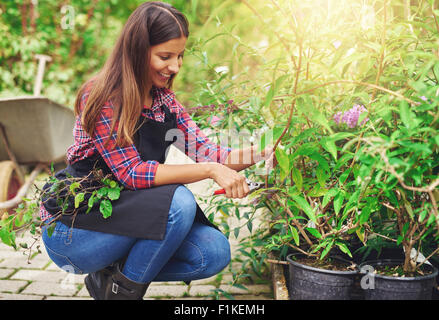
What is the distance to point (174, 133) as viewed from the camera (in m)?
1.91

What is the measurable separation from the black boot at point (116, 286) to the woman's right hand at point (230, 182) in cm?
46

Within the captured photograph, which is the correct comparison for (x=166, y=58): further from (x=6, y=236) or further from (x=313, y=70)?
(x=6, y=236)

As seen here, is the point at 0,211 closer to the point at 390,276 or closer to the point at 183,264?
the point at 183,264

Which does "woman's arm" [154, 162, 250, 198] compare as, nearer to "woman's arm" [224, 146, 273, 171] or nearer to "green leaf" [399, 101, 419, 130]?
"woman's arm" [224, 146, 273, 171]

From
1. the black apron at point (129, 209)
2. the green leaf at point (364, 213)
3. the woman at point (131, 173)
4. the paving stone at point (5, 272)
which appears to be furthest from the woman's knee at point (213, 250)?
the paving stone at point (5, 272)

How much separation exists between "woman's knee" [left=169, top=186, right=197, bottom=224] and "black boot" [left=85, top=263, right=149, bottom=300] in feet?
0.93

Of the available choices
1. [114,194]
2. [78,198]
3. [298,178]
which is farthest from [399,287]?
[78,198]

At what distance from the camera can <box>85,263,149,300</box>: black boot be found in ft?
5.35

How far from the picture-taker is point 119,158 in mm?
1565

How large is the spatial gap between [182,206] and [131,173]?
205 millimetres

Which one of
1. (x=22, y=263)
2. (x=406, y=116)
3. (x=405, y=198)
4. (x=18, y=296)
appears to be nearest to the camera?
(x=406, y=116)

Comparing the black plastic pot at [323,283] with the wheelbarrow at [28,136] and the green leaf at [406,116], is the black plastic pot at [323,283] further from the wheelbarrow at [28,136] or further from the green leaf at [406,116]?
the wheelbarrow at [28,136]
